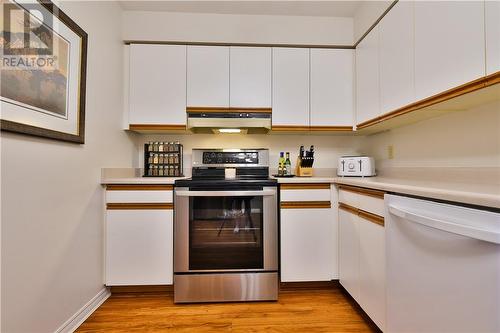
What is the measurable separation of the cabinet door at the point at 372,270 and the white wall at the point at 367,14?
1466 millimetres

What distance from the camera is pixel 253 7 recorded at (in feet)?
6.91

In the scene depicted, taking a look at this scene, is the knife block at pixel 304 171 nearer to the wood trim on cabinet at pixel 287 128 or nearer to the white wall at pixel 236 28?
the wood trim on cabinet at pixel 287 128

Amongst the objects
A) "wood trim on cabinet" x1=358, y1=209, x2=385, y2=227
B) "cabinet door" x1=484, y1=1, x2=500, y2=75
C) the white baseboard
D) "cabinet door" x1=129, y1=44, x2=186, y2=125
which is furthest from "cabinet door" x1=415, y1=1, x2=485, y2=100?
the white baseboard

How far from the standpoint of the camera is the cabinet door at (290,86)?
2.22m

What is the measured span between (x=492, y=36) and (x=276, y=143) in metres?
1.70

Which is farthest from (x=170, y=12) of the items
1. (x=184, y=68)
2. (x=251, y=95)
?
(x=251, y=95)

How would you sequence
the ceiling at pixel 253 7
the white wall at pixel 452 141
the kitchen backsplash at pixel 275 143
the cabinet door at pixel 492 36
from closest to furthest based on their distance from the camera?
the cabinet door at pixel 492 36, the white wall at pixel 452 141, the ceiling at pixel 253 7, the kitchen backsplash at pixel 275 143

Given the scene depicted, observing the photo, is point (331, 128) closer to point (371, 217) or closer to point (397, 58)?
point (397, 58)

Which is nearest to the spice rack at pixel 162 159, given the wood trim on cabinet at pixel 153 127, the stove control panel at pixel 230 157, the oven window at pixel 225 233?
the wood trim on cabinet at pixel 153 127

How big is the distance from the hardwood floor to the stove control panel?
1143 millimetres

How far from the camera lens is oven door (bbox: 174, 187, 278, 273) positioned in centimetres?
182

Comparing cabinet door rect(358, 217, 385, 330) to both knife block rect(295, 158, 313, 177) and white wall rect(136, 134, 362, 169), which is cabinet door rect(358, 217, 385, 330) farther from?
white wall rect(136, 134, 362, 169)

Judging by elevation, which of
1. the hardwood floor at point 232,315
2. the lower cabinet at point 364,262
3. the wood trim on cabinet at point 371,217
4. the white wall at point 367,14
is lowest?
the hardwood floor at point 232,315

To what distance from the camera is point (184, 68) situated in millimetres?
2172
